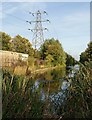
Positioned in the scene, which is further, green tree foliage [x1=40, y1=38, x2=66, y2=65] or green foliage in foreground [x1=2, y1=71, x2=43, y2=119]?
green tree foliage [x1=40, y1=38, x2=66, y2=65]

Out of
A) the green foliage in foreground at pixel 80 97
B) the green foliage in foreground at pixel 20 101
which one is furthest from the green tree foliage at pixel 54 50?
Result: the green foliage in foreground at pixel 20 101

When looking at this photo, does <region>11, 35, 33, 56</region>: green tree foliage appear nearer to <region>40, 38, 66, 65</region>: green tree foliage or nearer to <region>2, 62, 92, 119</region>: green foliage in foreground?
<region>2, 62, 92, 119</region>: green foliage in foreground

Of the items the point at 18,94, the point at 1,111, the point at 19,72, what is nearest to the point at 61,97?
the point at 19,72

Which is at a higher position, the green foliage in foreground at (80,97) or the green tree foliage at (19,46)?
the green tree foliage at (19,46)

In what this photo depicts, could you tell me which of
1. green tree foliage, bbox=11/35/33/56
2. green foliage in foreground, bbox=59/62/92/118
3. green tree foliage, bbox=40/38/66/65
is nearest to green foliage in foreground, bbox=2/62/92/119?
green foliage in foreground, bbox=59/62/92/118

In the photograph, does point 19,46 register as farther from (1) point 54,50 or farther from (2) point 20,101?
(1) point 54,50

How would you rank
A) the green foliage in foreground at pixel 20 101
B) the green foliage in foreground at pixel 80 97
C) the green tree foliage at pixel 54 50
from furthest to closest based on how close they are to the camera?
the green tree foliage at pixel 54 50, the green foliage in foreground at pixel 80 97, the green foliage in foreground at pixel 20 101

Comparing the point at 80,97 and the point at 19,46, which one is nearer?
the point at 80,97

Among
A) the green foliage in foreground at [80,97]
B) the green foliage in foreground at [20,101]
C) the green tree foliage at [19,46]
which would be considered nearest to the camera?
the green foliage in foreground at [20,101]

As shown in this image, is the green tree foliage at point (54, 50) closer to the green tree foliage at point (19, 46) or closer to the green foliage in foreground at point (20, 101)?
the green tree foliage at point (19, 46)

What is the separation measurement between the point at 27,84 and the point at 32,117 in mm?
383

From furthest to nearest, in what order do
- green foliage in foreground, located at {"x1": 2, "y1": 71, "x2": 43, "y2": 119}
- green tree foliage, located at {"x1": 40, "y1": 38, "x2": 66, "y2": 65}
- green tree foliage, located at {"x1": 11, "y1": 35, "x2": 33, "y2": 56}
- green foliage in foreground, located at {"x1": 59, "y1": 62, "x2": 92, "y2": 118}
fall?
1. green tree foliage, located at {"x1": 40, "y1": 38, "x2": 66, "y2": 65}
2. green tree foliage, located at {"x1": 11, "y1": 35, "x2": 33, "y2": 56}
3. green foliage in foreground, located at {"x1": 59, "y1": 62, "x2": 92, "y2": 118}
4. green foliage in foreground, located at {"x1": 2, "y1": 71, "x2": 43, "y2": 119}

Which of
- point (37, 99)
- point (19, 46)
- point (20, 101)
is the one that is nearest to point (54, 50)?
point (19, 46)

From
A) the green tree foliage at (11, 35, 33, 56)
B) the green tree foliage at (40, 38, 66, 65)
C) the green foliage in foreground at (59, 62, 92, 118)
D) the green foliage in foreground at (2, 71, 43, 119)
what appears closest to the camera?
the green foliage in foreground at (2, 71, 43, 119)
